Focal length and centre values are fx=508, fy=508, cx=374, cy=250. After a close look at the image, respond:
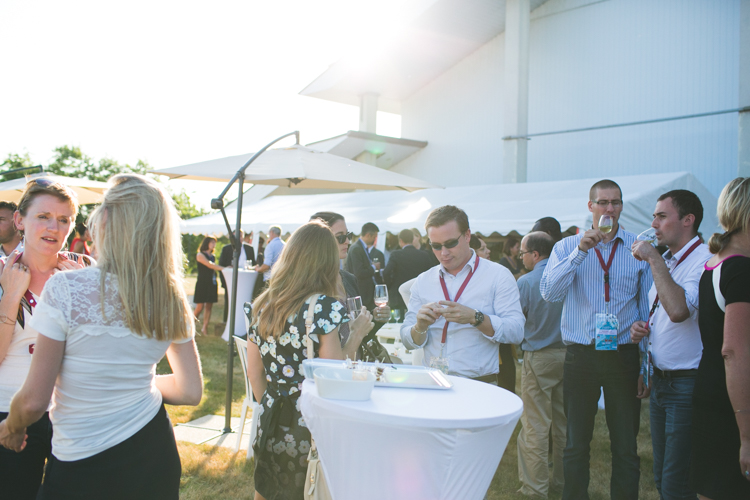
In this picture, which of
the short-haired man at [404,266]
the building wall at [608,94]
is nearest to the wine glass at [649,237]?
the short-haired man at [404,266]

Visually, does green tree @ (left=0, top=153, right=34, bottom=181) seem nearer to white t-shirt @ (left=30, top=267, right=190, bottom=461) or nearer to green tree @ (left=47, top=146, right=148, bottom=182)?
green tree @ (left=47, top=146, right=148, bottom=182)

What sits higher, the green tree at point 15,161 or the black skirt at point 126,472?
the green tree at point 15,161

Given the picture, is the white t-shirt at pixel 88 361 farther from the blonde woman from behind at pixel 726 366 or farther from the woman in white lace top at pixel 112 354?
the blonde woman from behind at pixel 726 366

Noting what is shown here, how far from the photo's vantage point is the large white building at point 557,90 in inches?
468

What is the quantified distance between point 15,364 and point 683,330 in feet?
10.4

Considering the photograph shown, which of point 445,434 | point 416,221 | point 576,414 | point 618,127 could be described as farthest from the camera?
point 618,127

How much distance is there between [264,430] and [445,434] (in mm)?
1047

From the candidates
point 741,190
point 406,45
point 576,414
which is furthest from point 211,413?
point 406,45

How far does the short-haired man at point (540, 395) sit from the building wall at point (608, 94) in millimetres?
10362

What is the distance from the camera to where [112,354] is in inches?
63.5

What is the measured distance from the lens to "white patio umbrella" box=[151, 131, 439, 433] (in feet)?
15.5

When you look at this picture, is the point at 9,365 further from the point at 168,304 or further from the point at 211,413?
the point at 211,413

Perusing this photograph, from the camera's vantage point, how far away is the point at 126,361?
164cm

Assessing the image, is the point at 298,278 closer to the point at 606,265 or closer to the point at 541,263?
the point at 606,265
